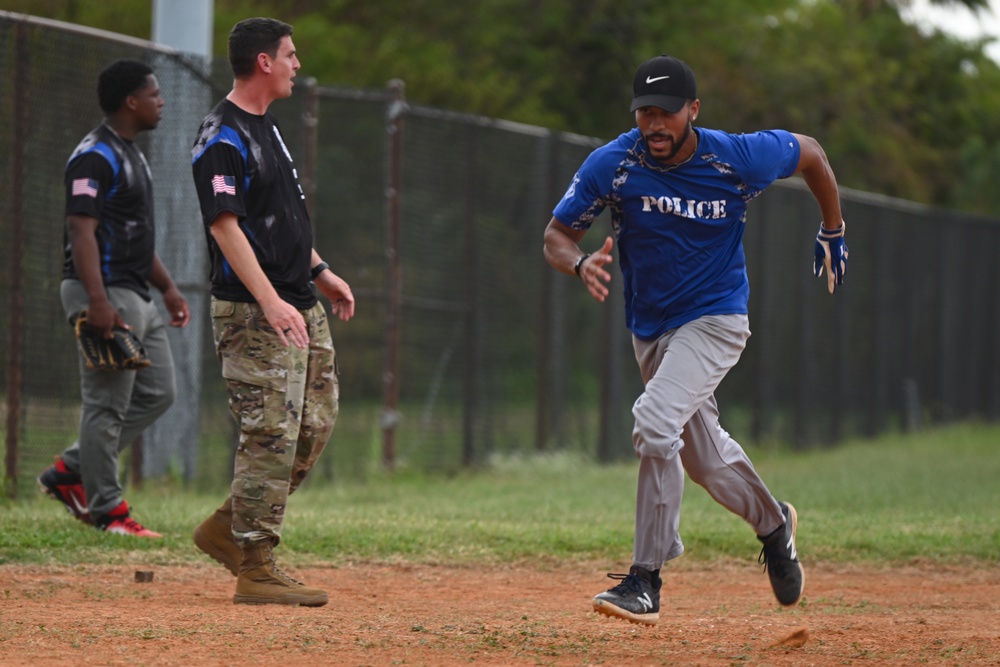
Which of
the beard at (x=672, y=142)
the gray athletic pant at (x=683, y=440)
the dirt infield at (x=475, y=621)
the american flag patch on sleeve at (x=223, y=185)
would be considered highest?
the beard at (x=672, y=142)

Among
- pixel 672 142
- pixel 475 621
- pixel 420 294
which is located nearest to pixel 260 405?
pixel 475 621

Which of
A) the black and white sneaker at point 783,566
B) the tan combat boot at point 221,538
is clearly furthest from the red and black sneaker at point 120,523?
the black and white sneaker at point 783,566

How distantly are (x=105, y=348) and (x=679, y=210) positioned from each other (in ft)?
10.4

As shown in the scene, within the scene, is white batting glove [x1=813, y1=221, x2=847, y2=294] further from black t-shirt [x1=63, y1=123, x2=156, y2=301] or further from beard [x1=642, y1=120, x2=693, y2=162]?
black t-shirt [x1=63, y1=123, x2=156, y2=301]

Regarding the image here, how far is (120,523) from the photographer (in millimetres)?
7500

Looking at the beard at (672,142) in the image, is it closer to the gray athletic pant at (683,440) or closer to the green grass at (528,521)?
the gray athletic pant at (683,440)

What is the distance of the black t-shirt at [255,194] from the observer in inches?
224

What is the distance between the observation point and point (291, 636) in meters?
5.10

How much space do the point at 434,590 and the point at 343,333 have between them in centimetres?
519

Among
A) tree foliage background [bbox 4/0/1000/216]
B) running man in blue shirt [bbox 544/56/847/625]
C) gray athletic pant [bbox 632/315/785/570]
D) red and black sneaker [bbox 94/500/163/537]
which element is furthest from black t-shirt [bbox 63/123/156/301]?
tree foliage background [bbox 4/0/1000/216]

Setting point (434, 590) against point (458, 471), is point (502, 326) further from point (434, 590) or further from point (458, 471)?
point (434, 590)

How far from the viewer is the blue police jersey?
562cm

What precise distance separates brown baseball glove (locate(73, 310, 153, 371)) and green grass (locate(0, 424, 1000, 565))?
2.82 feet

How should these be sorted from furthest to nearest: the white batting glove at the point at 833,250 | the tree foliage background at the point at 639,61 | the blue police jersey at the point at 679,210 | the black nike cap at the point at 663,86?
1. the tree foliage background at the point at 639,61
2. the white batting glove at the point at 833,250
3. the blue police jersey at the point at 679,210
4. the black nike cap at the point at 663,86
